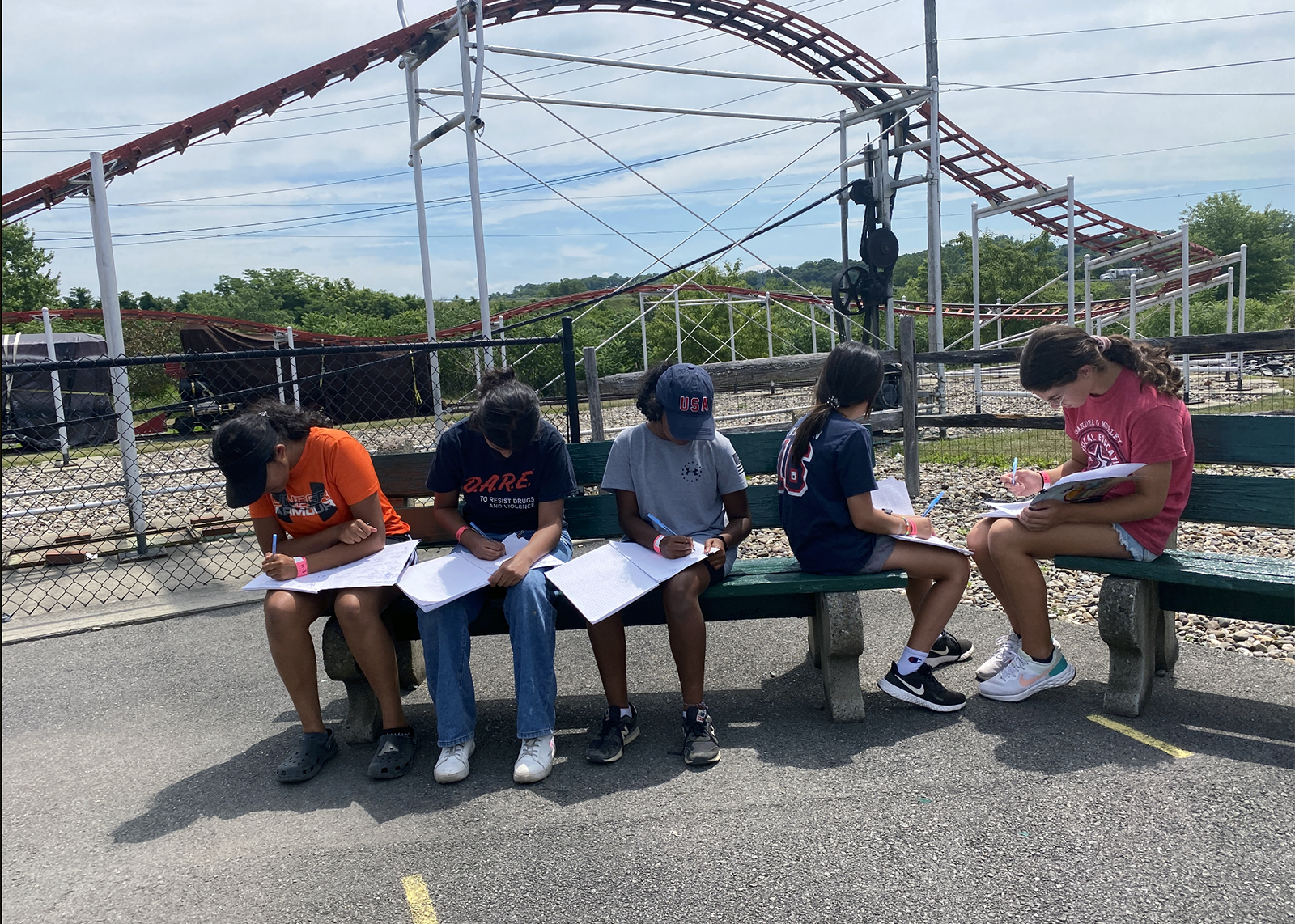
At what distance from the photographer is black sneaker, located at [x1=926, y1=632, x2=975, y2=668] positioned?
4203 mm

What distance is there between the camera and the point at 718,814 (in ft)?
9.86

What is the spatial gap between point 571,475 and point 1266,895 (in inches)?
106

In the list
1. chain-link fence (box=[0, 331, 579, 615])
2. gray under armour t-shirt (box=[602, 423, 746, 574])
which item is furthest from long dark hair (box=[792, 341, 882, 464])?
chain-link fence (box=[0, 331, 579, 615])

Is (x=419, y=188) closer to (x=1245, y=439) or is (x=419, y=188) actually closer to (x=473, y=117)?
(x=473, y=117)

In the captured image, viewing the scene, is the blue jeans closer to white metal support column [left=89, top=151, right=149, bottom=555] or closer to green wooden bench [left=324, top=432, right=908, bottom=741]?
green wooden bench [left=324, top=432, right=908, bottom=741]

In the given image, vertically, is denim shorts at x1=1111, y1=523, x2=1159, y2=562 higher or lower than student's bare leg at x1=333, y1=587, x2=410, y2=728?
higher

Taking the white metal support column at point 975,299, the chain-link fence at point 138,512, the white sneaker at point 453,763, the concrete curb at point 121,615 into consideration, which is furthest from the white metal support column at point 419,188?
the white metal support column at point 975,299

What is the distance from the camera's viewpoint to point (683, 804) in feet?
Result: 10.1

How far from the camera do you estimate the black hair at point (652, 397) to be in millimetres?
3736

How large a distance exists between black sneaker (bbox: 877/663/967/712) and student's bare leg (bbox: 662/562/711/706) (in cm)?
79

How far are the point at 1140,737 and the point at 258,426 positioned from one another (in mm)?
3436

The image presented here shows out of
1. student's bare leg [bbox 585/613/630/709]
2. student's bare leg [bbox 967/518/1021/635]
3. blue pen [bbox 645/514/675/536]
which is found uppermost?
blue pen [bbox 645/514/675/536]

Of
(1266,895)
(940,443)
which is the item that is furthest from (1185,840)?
(940,443)

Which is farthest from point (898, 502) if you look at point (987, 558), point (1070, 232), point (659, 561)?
point (1070, 232)
